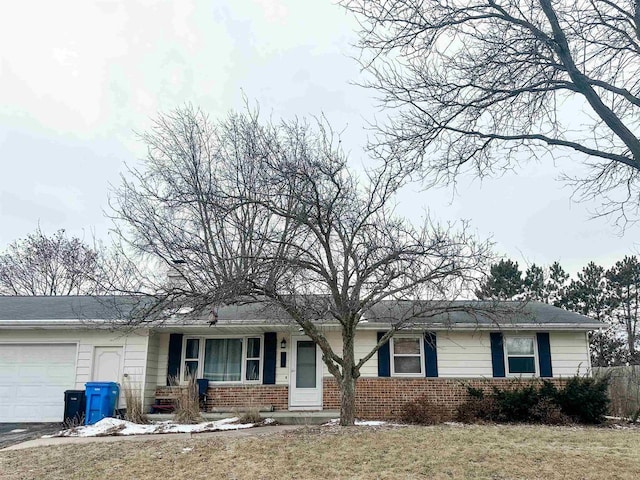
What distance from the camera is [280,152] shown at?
1059 cm

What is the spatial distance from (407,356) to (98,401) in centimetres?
811

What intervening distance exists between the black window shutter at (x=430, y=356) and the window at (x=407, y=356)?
12cm

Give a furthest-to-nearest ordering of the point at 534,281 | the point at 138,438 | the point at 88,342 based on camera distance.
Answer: the point at 534,281 → the point at 88,342 → the point at 138,438

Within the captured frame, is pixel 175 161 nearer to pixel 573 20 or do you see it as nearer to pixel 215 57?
pixel 215 57

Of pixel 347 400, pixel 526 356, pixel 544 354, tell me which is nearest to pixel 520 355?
pixel 526 356

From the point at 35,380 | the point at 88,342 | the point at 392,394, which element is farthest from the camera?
the point at 88,342

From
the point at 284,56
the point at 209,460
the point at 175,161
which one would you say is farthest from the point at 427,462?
the point at 175,161

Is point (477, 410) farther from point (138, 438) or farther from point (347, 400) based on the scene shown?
point (138, 438)

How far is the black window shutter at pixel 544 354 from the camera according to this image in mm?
Result: 14312

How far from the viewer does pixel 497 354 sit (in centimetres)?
1445

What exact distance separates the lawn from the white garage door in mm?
4967

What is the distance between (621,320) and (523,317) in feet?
53.8

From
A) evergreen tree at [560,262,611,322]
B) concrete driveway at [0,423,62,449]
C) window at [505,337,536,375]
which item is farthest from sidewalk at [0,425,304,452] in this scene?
evergreen tree at [560,262,611,322]

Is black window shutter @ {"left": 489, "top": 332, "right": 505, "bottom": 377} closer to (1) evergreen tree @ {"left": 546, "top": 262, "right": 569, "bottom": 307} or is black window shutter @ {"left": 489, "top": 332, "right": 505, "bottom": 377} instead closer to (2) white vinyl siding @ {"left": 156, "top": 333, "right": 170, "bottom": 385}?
(2) white vinyl siding @ {"left": 156, "top": 333, "right": 170, "bottom": 385}
